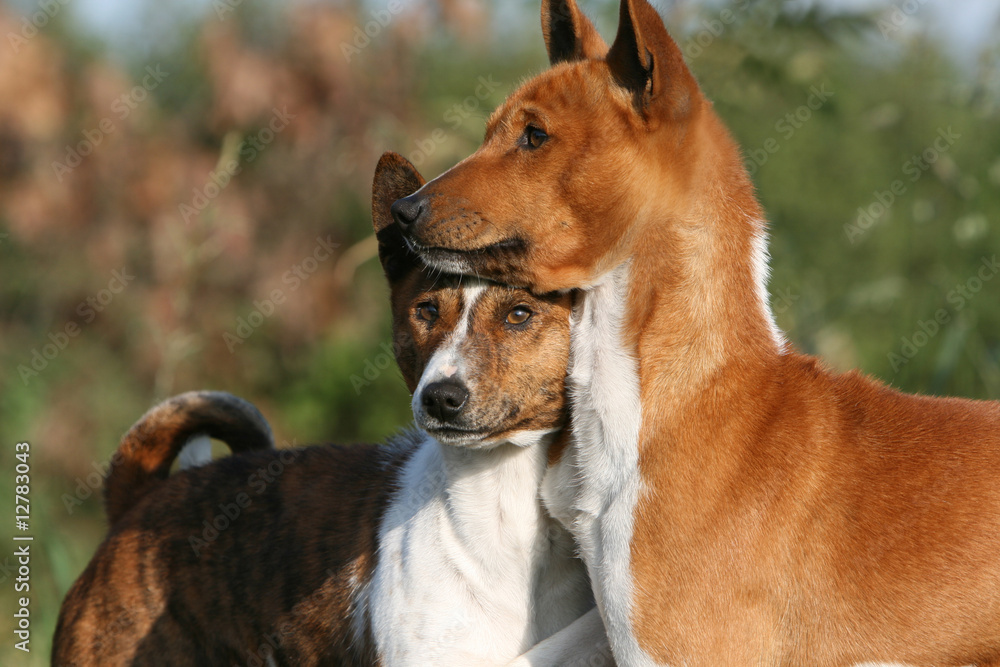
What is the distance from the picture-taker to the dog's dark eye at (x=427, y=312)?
3783 mm

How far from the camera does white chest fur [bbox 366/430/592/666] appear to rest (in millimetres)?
3602

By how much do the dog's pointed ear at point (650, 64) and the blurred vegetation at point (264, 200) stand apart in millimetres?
3582

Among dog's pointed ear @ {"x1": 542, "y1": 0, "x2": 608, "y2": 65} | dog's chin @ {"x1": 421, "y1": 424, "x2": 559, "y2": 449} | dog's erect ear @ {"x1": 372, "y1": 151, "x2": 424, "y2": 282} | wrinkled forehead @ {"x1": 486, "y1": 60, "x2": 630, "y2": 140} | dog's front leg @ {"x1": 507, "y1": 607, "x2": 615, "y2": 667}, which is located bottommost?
dog's front leg @ {"x1": 507, "y1": 607, "x2": 615, "y2": 667}

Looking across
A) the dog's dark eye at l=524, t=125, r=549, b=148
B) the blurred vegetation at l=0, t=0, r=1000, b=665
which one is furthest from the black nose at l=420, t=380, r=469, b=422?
the blurred vegetation at l=0, t=0, r=1000, b=665

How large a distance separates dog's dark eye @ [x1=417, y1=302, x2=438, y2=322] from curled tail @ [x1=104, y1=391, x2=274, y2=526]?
1525 mm

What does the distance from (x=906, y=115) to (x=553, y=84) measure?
12.9 ft

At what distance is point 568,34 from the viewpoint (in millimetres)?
3957

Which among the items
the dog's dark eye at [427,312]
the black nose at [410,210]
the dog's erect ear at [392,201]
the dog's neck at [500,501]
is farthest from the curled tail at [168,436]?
the black nose at [410,210]

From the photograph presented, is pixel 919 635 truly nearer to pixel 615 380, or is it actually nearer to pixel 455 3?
pixel 615 380

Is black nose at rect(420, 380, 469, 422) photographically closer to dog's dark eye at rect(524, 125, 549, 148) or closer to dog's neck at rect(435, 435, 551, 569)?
dog's neck at rect(435, 435, 551, 569)

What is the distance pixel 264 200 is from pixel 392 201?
18.8 feet

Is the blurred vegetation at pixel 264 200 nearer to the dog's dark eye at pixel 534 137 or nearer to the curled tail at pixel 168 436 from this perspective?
the curled tail at pixel 168 436

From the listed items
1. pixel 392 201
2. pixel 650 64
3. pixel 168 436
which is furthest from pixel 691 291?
pixel 168 436

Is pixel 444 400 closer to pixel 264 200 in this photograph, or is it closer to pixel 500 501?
pixel 500 501
